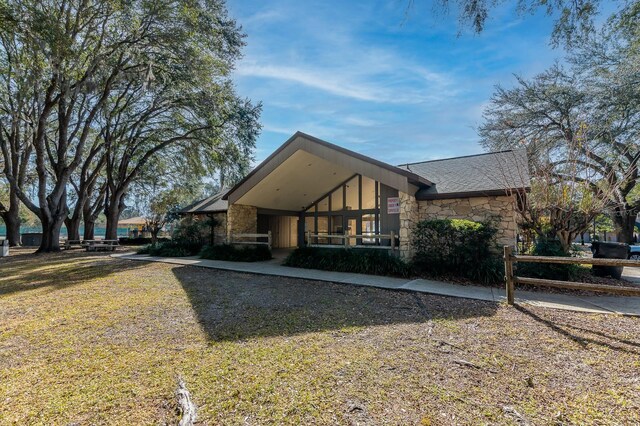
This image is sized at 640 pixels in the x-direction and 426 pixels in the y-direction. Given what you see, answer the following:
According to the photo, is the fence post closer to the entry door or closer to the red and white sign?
the red and white sign

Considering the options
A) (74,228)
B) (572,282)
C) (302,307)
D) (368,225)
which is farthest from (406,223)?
(74,228)

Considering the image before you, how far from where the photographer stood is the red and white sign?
1009cm

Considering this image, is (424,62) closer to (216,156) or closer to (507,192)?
(507,192)

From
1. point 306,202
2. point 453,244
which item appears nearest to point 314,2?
point 453,244

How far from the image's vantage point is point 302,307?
18.0ft

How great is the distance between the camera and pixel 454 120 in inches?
612

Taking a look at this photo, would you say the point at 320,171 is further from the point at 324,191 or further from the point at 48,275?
the point at 48,275

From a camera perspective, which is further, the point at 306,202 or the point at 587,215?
the point at 306,202

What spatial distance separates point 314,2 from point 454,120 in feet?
36.7

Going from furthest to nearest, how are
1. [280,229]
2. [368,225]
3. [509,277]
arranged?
[280,229], [368,225], [509,277]

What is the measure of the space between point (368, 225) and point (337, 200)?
1.99 meters

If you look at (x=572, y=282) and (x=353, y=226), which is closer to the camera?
(x=572, y=282)

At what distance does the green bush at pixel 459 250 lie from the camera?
25.1 ft

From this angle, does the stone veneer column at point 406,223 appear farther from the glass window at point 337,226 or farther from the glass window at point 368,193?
the glass window at point 337,226
